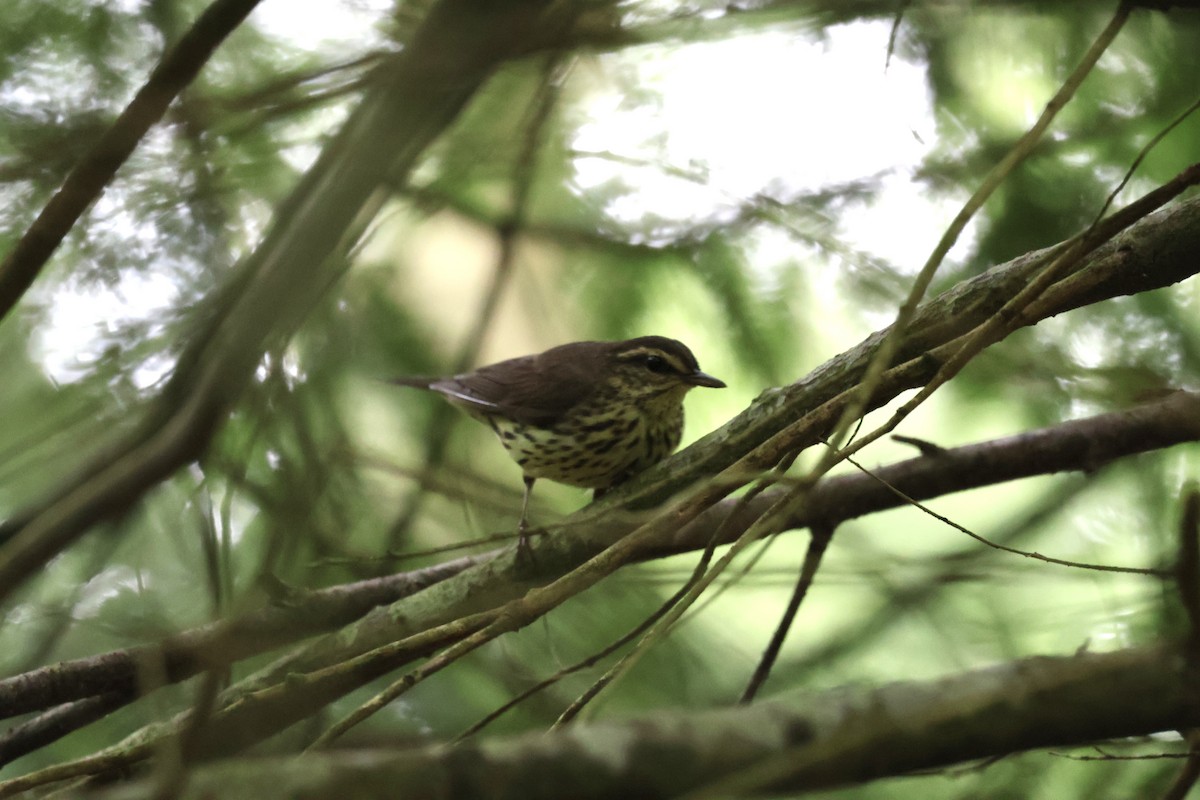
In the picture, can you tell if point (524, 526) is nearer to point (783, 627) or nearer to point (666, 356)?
point (666, 356)

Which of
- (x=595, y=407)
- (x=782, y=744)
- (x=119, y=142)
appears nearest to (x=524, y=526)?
(x=595, y=407)

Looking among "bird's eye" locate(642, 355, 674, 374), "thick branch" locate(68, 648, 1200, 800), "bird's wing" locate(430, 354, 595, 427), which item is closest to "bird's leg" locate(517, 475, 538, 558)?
"bird's wing" locate(430, 354, 595, 427)

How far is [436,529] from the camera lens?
380 cm

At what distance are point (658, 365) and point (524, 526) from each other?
0.78 meters

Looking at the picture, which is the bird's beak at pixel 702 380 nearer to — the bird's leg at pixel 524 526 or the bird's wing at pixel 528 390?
the bird's wing at pixel 528 390

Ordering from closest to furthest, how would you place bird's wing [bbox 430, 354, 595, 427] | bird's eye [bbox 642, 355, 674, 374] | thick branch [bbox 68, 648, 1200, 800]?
thick branch [bbox 68, 648, 1200, 800]
bird's eye [bbox 642, 355, 674, 374]
bird's wing [bbox 430, 354, 595, 427]

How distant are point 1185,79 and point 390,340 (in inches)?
110

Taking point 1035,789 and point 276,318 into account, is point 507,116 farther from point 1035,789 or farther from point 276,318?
point 1035,789

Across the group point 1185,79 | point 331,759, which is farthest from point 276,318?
point 1185,79

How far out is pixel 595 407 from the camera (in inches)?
150

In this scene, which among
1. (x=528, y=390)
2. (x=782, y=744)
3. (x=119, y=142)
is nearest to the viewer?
(x=782, y=744)

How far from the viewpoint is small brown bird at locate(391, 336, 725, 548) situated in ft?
12.3

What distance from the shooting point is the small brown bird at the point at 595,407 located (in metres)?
3.73

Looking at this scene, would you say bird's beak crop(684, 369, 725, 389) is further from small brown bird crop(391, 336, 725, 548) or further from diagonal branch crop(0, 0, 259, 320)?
diagonal branch crop(0, 0, 259, 320)
